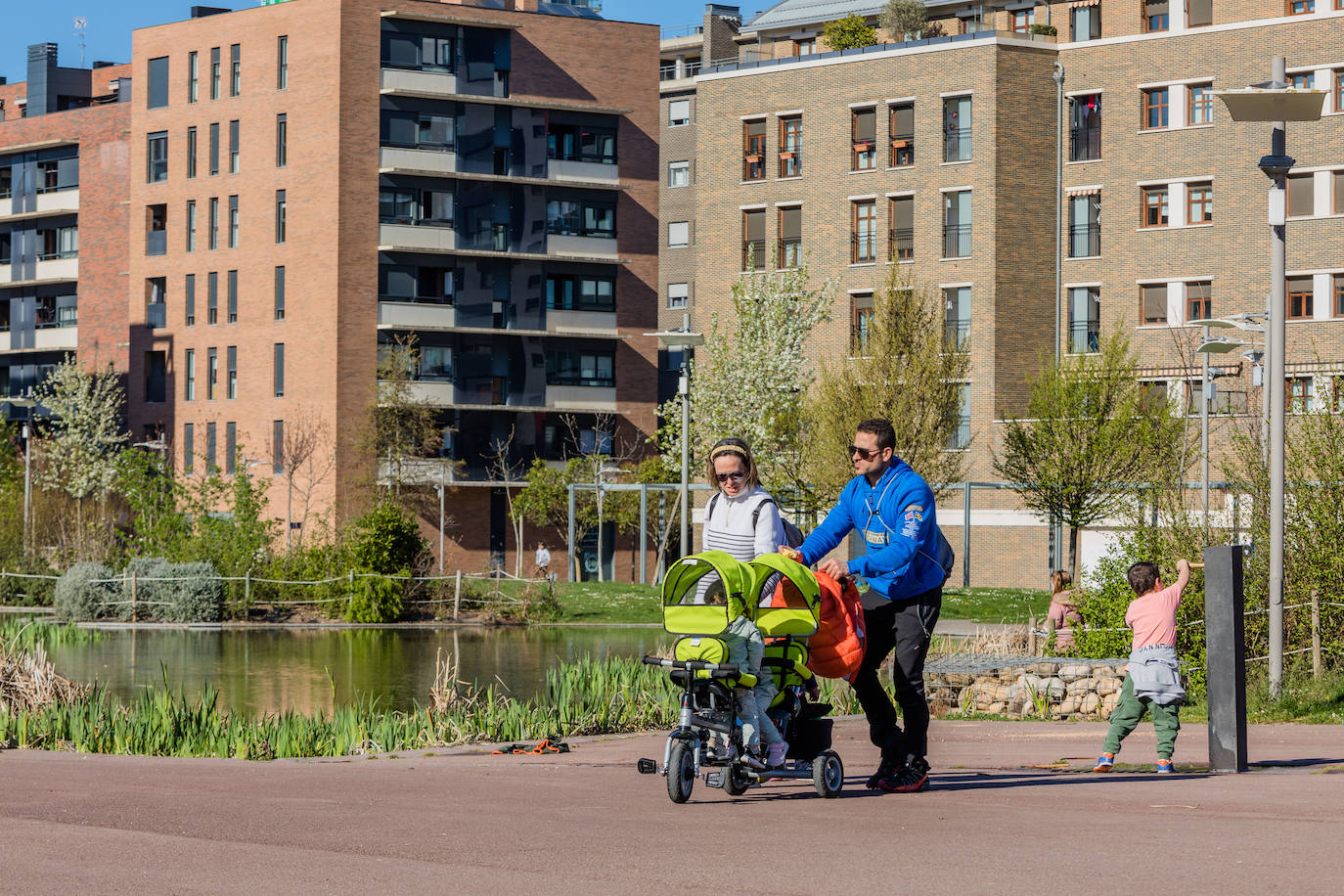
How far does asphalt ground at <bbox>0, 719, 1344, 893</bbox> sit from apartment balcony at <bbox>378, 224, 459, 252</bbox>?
58.4 metres

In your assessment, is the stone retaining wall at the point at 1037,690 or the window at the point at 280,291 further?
the window at the point at 280,291

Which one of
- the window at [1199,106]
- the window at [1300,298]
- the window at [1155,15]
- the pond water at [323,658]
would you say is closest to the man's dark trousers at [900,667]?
the pond water at [323,658]

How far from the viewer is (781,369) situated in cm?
5938

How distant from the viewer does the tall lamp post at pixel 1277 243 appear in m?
15.3

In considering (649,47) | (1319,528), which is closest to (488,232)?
(649,47)

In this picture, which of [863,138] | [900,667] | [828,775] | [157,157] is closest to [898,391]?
[863,138]

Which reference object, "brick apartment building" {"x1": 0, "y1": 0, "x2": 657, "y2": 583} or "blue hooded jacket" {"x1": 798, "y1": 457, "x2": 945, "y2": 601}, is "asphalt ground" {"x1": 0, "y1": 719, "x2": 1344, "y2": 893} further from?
"brick apartment building" {"x1": 0, "y1": 0, "x2": 657, "y2": 583}

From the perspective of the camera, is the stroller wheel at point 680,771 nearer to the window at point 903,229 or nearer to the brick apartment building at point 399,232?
the window at point 903,229

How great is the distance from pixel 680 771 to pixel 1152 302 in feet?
174

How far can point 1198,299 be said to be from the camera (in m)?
58.8

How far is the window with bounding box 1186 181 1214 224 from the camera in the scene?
5894 cm

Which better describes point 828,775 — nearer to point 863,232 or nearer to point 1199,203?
point 1199,203

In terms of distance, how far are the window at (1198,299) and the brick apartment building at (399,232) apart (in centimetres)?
2286

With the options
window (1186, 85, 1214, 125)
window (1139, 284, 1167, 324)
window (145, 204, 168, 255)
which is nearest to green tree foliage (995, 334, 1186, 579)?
window (1139, 284, 1167, 324)
